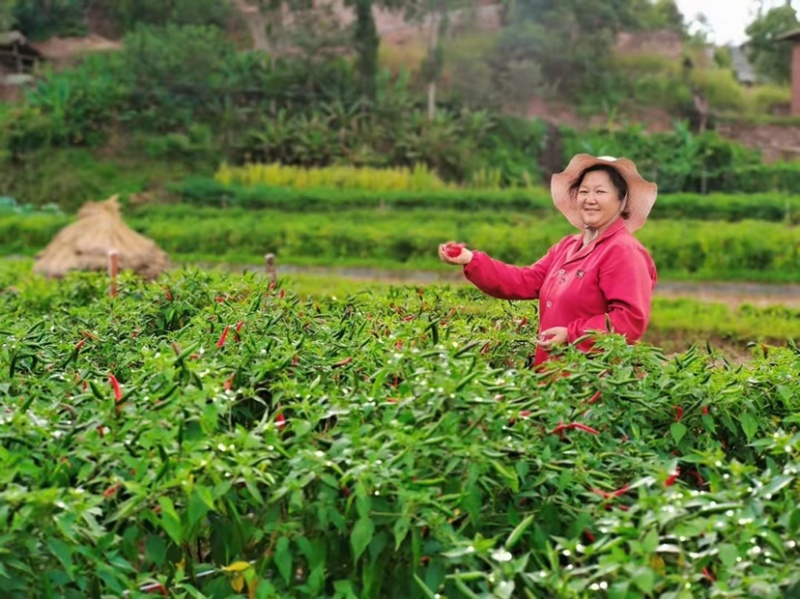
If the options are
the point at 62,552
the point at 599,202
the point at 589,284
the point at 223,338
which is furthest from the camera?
the point at 599,202

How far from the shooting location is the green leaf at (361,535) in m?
1.99

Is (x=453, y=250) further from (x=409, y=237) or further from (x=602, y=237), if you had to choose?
(x=409, y=237)

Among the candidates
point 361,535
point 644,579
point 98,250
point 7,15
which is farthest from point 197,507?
point 7,15

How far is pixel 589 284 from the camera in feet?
11.5

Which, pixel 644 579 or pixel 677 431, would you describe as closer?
pixel 644 579

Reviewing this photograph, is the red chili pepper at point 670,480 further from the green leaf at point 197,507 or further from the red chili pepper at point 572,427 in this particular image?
the green leaf at point 197,507

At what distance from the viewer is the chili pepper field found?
6.26 feet

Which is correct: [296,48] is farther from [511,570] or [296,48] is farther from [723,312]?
[511,570]

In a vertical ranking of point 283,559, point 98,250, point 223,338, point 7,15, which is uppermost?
point 7,15

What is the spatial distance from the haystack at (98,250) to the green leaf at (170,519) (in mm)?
8918

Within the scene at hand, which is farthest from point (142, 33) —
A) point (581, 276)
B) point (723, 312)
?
point (581, 276)

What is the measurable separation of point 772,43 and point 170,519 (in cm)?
2798

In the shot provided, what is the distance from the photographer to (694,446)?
8.32 feet

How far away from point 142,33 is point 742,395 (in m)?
22.2
